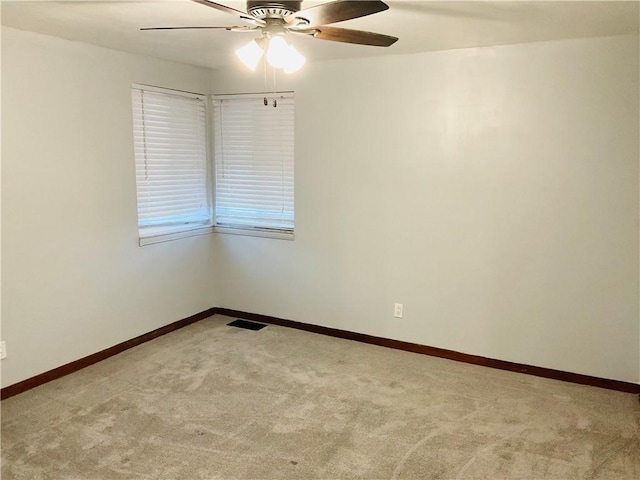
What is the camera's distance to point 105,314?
150 inches

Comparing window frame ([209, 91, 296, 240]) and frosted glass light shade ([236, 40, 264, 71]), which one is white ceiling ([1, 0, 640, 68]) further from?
window frame ([209, 91, 296, 240])

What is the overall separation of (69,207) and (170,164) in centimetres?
103

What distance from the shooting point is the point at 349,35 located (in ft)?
7.76

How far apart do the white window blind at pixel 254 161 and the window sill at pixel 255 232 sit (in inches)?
1.2

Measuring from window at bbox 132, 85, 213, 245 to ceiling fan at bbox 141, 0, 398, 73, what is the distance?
1997mm

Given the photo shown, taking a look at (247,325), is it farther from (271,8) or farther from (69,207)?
(271,8)

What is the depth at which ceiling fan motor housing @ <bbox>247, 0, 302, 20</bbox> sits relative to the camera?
196 centimetres

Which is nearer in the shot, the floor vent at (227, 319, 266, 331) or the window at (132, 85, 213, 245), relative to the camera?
the window at (132, 85, 213, 245)

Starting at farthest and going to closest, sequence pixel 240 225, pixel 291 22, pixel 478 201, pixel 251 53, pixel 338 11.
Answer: pixel 240 225 → pixel 478 201 → pixel 251 53 → pixel 291 22 → pixel 338 11

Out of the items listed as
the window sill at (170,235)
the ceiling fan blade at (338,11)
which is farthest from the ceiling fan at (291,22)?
the window sill at (170,235)

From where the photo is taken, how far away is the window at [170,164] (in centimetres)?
405

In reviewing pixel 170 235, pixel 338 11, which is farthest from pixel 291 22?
pixel 170 235

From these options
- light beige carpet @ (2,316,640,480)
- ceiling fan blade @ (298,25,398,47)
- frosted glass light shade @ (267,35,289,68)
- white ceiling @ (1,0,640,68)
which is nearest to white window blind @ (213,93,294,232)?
white ceiling @ (1,0,640,68)

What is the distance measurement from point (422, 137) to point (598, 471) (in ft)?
7.68
